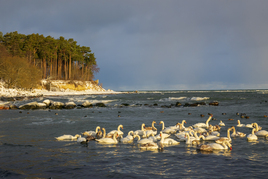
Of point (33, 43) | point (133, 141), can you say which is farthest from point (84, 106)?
point (33, 43)

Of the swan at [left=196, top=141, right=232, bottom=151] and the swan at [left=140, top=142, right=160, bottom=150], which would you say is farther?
the swan at [left=140, top=142, right=160, bottom=150]

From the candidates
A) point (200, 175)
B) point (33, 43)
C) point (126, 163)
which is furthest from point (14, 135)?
point (33, 43)

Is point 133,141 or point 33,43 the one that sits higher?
point 33,43

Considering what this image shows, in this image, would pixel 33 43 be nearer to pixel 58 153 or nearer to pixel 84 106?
pixel 84 106

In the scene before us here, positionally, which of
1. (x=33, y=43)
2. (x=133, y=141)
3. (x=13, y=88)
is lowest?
(x=133, y=141)

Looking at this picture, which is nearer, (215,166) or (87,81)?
(215,166)

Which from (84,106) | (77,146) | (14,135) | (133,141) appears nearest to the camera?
(77,146)

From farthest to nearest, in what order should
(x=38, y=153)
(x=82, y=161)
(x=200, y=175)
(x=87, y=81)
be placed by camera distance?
(x=87, y=81)
(x=38, y=153)
(x=82, y=161)
(x=200, y=175)

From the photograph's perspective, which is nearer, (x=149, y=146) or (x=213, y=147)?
(x=213, y=147)

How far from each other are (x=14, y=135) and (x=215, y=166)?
12612mm

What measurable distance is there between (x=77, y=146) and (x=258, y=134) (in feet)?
35.6

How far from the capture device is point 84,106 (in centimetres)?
3934

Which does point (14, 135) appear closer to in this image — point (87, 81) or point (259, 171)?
point (259, 171)

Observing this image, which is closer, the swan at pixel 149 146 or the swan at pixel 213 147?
the swan at pixel 213 147
